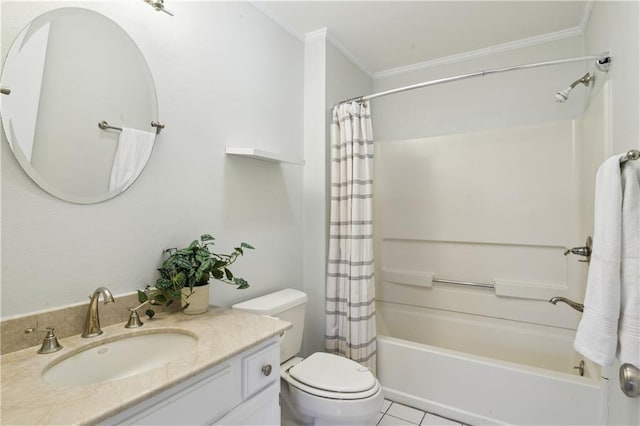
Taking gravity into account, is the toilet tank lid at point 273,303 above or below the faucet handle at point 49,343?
below

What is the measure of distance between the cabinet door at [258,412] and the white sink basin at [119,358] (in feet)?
0.81

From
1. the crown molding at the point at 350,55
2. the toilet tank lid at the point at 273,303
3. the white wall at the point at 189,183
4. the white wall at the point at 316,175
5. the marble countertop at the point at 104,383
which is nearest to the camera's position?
the marble countertop at the point at 104,383

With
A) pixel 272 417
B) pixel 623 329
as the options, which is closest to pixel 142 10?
pixel 272 417

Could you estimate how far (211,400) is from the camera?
3.08ft

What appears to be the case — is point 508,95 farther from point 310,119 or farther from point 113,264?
point 113,264

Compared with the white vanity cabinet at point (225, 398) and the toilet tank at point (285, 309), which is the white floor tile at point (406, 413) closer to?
the toilet tank at point (285, 309)

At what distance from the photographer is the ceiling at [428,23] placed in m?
1.94

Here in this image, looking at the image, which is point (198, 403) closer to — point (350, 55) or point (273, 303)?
point (273, 303)

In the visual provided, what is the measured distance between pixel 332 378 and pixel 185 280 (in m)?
0.85

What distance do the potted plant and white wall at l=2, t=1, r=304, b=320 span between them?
0.25ft

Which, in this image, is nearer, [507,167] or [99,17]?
[99,17]

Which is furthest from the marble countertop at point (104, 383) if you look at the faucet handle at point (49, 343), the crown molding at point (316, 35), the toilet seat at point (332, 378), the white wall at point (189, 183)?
the crown molding at point (316, 35)

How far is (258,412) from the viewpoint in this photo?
111 cm

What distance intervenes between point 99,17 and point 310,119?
132cm
